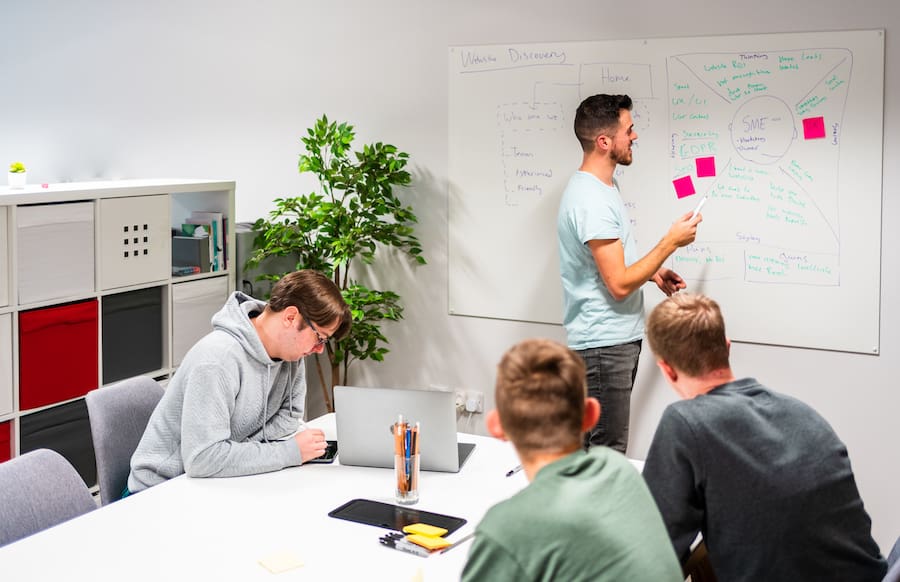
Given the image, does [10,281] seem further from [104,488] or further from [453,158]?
[453,158]

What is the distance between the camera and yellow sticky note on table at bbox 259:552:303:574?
1.93 meters

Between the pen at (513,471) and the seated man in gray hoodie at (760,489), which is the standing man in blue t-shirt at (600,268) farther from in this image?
the seated man in gray hoodie at (760,489)

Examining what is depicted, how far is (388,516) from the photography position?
222cm

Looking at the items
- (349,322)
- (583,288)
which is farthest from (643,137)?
(349,322)

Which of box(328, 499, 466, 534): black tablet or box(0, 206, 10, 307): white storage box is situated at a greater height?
box(0, 206, 10, 307): white storage box

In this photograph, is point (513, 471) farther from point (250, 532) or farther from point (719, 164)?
point (719, 164)

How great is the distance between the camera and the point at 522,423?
4.76 feet

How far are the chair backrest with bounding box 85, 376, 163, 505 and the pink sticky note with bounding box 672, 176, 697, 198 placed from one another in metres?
2.22

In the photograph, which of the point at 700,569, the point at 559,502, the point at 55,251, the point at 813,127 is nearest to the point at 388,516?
the point at 700,569

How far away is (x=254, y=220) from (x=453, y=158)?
1206mm

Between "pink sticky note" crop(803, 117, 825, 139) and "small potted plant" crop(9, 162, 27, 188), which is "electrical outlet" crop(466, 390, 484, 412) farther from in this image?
"small potted plant" crop(9, 162, 27, 188)

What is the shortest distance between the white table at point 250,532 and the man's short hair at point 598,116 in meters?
1.51

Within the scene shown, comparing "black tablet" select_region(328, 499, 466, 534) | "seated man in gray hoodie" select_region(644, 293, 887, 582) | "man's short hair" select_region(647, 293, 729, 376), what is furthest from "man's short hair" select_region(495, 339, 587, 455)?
"black tablet" select_region(328, 499, 466, 534)

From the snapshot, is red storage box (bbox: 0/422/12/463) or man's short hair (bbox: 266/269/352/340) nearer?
man's short hair (bbox: 266/269/352/340)
